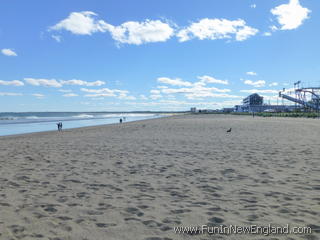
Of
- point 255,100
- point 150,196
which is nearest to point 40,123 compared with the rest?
point 150,196

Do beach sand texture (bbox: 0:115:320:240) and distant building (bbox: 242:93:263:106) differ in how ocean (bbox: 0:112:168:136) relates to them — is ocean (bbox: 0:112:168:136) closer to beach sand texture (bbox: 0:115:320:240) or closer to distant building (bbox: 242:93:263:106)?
beach sand texture (bbox: 0:115:320:240)

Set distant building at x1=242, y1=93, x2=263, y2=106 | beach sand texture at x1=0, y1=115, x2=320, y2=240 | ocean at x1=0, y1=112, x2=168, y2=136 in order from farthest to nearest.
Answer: distant building at x1=242, y1=93, x2=263, y2=106, ocean at x1=0, y1=112, x2=168, y2=136, beach sand texture at x1=0, y1=115, x2=320, y2=240

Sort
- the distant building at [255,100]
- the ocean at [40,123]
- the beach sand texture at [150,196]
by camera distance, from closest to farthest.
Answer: the beach sand texture at [150,196]
the ocean at [40,123]
the distant building at [255,100]

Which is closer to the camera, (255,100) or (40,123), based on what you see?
(40,123)

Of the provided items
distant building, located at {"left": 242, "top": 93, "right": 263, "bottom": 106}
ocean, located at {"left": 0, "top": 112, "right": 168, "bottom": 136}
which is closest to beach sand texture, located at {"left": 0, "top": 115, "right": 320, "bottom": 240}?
ocean, located at {"left": 0, "top": 112, "right": 168, "bottom": 136}

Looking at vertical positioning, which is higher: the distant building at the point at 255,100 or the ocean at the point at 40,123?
the distant building at the point at 255,100

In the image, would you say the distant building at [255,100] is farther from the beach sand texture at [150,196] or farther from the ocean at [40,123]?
the beach sand texture at [150,196]

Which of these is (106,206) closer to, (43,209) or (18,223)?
(43,209)

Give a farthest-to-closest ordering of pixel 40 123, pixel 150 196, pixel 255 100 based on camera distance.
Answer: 1. pixel 255 100
2. pixel 40 123
3. pixel 150 196

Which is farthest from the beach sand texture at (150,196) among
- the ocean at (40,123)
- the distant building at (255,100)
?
the distant building at (255,100)

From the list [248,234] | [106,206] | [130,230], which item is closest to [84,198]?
[106,206]

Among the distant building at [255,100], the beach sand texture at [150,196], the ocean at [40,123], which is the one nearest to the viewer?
the beach sand texture at [150,196]

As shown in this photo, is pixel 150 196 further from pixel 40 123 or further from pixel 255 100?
pixel 255 100

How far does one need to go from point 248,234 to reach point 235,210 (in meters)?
0.89
